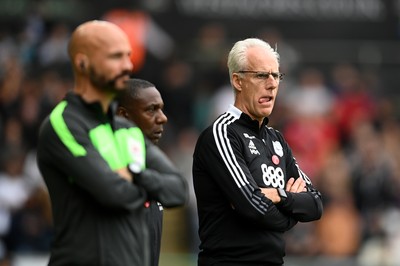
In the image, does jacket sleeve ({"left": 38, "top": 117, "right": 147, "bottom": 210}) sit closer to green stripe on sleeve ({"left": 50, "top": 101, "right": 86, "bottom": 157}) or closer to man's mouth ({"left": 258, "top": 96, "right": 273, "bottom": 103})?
green stripe on sleeve ({"left": 50, "top": 101, "right": 86, "bottom": 157})

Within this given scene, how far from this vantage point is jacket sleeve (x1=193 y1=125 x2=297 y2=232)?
6852 mm

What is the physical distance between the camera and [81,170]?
5.45 meters

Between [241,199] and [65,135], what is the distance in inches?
67.6

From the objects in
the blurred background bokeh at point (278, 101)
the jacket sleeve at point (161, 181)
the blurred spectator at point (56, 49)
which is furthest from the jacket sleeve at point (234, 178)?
the blurred spectator at point (56, 49)

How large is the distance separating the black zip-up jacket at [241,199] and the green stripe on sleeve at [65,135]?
168cm

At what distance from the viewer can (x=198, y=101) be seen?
16.8m

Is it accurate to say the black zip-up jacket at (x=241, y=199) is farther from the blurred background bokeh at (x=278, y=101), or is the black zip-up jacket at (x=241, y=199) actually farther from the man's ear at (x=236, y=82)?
the blurred background bokeh at (x=278, y=101)

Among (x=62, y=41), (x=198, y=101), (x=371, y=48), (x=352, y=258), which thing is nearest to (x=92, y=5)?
(x=62, y=41)

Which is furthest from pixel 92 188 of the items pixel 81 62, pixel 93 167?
pixel 81 62

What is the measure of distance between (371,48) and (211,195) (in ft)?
40.2

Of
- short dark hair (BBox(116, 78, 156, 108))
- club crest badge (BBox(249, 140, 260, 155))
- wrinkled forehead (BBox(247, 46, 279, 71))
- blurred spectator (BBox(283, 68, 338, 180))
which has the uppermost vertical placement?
blurred spectator (BBox(283, 68, 338, 180))

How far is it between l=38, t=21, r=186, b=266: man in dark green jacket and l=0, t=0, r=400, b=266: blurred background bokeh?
7.70 m

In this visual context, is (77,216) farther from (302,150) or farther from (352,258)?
(302,150)

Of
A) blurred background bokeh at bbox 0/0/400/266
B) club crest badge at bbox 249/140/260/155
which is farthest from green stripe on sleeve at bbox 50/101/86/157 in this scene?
blurred background bokeh at bbox 0/0/400/266
